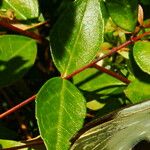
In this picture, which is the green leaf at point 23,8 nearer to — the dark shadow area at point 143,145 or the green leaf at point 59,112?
the green leaf at point 59,112

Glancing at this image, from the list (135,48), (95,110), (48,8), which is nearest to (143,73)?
(135,48)

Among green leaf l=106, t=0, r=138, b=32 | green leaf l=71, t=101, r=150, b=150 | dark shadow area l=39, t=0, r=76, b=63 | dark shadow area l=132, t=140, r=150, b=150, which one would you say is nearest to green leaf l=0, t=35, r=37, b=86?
dark shadow area l=39, t=0, r=76, b=63

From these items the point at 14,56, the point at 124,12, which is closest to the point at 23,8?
the point at 14,56

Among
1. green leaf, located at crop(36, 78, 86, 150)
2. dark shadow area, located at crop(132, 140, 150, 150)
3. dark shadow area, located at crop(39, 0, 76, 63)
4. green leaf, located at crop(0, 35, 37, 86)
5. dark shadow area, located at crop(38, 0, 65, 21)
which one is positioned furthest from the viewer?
dark shadow area, located at crop(38, 0, 65, 21)

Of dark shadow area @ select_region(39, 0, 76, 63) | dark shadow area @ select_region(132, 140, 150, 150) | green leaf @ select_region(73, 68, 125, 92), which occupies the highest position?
dark shadow area @ select_region(39, 0, 76, 63)

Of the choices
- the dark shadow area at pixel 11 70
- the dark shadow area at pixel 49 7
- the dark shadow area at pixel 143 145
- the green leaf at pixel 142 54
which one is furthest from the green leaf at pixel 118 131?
the dark shadow area at pixel 49 7

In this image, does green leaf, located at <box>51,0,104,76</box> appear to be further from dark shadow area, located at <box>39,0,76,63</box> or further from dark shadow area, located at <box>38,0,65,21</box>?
dark shadow area, located at <box>38,0,65,21</box>

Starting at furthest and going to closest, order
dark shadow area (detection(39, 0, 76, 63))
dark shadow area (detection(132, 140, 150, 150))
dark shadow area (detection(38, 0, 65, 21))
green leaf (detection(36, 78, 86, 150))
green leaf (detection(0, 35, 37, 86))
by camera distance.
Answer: dark shadow area (detection(38, 0, 65, 21)) < green leaf (detection(0, 35, 37, 86)) < dark shadow area (detection(39, 0, 76, 63)) < green leaf (detection(36, 78, 86, 150)) < dark shadow area (detection(132, 140, 150, 150))
